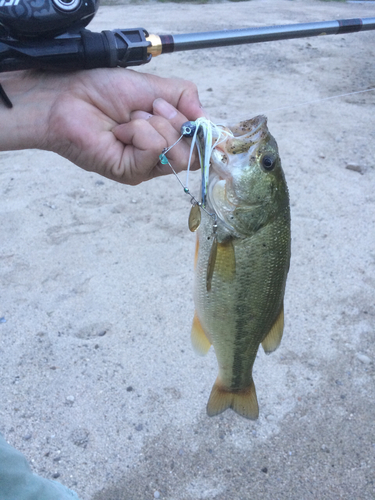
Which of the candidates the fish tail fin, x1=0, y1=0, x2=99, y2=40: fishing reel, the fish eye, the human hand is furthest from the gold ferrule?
the fish tail fin

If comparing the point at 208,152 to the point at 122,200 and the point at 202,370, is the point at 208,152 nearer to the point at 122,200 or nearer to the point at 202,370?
the point at 202,370

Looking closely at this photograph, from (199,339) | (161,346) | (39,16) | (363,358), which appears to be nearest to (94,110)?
(39,16)

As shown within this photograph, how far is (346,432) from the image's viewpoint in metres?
2.79

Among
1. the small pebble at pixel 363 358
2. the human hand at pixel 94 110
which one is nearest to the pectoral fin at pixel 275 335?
the human hand at pixel 94 110

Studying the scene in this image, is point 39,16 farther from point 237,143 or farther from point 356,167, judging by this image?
point 356,167

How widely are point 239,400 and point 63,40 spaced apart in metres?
1.59

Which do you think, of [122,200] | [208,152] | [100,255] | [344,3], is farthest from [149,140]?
[344,3]

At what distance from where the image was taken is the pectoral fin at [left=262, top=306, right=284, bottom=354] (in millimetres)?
1997

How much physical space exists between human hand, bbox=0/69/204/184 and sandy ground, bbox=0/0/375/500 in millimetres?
431

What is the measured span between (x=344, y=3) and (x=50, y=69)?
15351 millimetres

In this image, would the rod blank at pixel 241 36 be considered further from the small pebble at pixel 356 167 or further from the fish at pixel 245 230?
the small pebble at pixel 356 167

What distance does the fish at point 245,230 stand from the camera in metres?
1.79

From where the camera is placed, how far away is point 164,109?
5.95ft

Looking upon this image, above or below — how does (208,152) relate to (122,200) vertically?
above
